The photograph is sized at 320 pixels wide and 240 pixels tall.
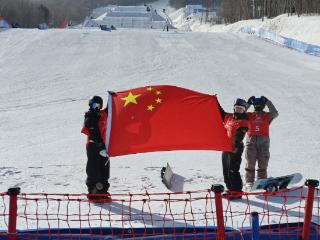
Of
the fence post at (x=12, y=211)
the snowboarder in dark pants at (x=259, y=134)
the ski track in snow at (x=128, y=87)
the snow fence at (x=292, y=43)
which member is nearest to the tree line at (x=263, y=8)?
the snow fence at (x=292, y=43)

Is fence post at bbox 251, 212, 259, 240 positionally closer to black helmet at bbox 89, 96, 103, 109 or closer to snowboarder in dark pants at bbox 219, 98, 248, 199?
snowboarder in dark pants at bbox 219, 98, 248, 199

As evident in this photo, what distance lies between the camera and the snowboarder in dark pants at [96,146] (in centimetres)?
675

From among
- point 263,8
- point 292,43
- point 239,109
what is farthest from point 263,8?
point 239,109

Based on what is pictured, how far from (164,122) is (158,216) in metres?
1.26

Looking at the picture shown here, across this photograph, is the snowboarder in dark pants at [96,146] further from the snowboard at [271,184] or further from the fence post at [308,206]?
the fence post at [308,206]

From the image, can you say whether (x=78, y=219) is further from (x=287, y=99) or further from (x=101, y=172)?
(x=287, y=99)

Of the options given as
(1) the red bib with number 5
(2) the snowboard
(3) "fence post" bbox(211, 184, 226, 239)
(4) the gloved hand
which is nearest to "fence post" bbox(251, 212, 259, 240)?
(3) "fence post" bbox(211, 184, 226, 239)

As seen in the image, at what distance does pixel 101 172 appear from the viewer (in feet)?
23.0

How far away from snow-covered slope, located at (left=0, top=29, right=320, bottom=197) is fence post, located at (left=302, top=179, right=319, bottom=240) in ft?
9.28

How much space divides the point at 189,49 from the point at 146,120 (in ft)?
76.5

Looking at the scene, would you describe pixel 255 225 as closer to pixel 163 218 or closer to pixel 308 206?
pixel 308 206

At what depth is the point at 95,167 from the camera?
22.8ft

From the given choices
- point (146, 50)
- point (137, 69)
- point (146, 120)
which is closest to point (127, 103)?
point (146, 120)

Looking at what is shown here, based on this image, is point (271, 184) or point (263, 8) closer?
point (271, 184)
